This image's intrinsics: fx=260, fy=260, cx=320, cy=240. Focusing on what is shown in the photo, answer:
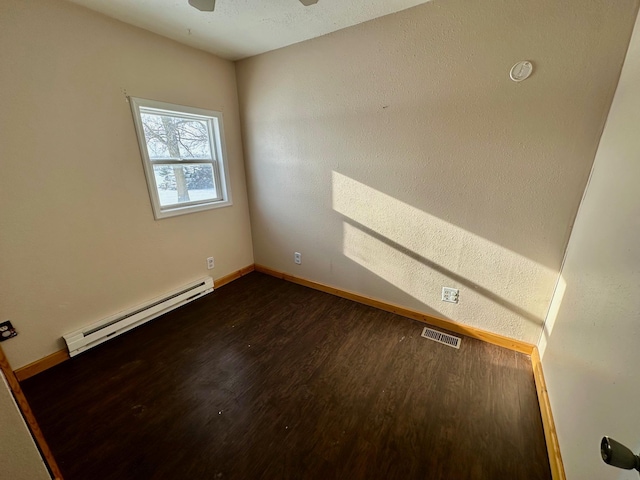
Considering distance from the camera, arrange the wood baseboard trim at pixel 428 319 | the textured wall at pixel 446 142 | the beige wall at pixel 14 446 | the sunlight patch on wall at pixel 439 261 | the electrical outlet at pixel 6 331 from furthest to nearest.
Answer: the wood baseboard trim at pixel 428 319 < the sunlight patch on wall at pixel 439 261 < the electrical outlet at pixel 6 331 < the textured wall at pixel 446 142 < the beige wall at pixel 14 446

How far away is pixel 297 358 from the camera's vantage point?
1946 millimetres

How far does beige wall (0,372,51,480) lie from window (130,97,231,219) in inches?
70.7

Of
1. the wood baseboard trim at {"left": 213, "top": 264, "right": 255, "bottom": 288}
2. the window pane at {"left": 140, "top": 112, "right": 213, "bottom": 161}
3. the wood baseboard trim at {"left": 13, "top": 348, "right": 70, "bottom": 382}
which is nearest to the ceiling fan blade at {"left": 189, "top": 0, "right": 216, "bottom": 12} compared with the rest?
the window pane at {"left": 140, "top": 112, "right": 213, "bottom": 161}

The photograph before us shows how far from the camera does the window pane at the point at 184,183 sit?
2.46m

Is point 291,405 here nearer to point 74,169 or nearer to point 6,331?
point 6,331

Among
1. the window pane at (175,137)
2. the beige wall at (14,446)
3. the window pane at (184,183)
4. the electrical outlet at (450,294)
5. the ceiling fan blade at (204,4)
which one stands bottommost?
the electrical outlet at (450,294)

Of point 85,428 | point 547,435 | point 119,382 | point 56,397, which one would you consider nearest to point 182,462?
point 85,428

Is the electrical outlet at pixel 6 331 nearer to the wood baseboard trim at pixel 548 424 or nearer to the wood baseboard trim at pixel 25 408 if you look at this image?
the wood baseboard trim at pixel 25 408

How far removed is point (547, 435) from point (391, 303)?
4.31 feet

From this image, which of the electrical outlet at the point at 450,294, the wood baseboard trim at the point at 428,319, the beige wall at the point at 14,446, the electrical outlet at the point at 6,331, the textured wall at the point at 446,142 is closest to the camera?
the beige wall at the point at 14,446

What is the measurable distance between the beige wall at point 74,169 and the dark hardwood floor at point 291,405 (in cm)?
46

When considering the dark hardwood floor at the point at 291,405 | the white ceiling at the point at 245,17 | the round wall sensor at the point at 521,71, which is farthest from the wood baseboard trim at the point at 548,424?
the white ceiling at the point at 245,17

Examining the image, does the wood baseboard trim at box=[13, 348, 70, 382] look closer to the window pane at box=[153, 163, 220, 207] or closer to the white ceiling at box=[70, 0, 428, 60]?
the window pane at box=[153, 163, 220, 207]

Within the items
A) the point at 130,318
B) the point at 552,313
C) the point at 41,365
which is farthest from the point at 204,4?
the point at 552,313
